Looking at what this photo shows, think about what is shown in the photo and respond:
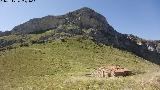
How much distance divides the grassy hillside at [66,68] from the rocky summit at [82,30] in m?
10.6

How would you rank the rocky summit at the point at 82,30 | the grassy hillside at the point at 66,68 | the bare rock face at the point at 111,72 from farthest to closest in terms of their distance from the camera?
the rocky summit at the point at 82,30, the bare rock face at the point at 111,72, the grassy hillside at the point at 66,68

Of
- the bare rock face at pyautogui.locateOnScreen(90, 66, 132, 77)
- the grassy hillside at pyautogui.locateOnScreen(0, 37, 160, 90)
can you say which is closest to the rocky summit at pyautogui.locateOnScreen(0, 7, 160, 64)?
the grassy hillside at pyautogui.locateOnScreen(0, 37, 160, 90)

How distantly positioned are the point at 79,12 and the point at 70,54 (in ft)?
212

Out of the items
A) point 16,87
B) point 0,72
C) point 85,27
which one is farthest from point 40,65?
point 85,27

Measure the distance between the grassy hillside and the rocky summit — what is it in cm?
1059

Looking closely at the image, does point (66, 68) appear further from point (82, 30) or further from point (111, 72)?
point (82, 30)

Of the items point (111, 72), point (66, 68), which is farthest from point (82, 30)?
point (111, 72)

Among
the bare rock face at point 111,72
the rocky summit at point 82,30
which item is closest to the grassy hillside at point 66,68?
the bare rock face at point 111,72

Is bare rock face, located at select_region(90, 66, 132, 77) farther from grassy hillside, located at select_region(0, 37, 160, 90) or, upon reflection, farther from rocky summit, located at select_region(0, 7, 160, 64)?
rocky summit, located at select_region(0, 7, 160, 64)

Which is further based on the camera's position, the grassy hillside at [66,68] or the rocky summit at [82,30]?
the rocky summit at [82,30]

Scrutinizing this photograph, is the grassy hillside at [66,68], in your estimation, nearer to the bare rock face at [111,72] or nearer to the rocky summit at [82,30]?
the bare rock face at [111,72]

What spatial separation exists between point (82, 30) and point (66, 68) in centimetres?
6251

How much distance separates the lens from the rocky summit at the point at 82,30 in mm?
126938

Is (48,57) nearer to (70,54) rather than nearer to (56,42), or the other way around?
(70,54)
